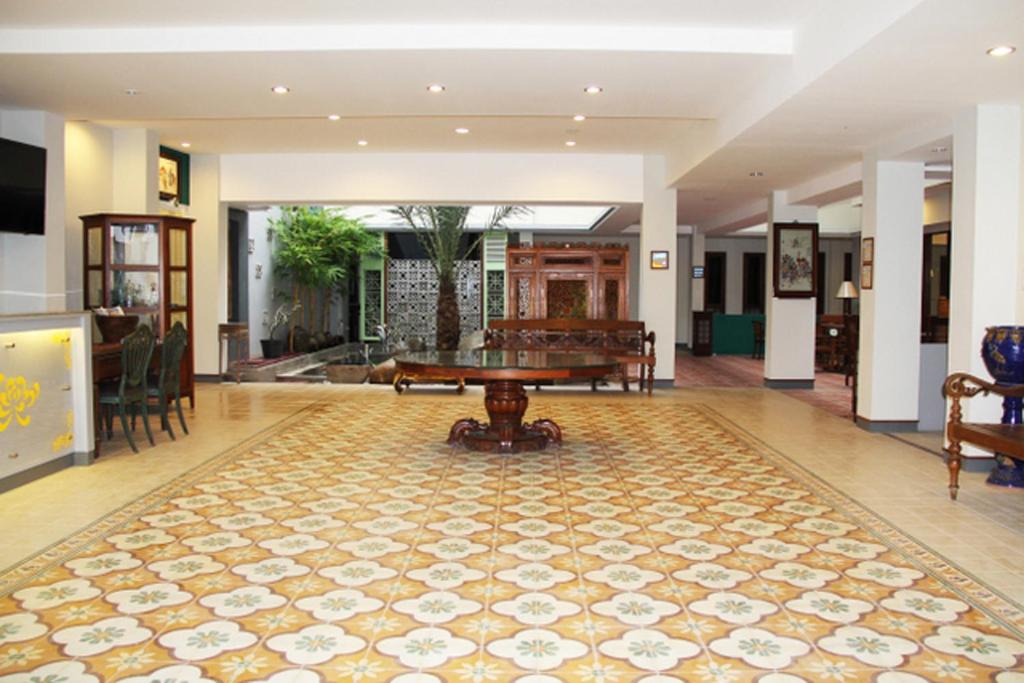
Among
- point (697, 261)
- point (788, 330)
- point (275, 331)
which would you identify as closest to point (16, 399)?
point (788, 330)

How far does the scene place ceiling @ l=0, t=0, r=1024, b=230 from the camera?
5.11m

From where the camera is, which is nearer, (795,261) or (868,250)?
(868,250)

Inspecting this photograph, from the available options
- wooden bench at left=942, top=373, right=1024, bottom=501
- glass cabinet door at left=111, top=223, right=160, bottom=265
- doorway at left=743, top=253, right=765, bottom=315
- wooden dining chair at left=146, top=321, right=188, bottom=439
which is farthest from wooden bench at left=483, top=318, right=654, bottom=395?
doorway at left=743, top=253, right=765, bottom=315

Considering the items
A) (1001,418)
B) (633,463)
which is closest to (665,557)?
(633,463)

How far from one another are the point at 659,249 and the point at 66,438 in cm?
740

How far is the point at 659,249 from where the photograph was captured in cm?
1097

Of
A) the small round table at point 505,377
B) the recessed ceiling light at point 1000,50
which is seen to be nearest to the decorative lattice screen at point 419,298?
the small round table at point 505,377

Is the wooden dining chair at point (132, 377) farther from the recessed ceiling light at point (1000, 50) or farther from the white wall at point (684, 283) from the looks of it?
the white wall at point (684, 283)

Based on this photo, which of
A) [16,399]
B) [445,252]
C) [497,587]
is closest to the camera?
[497,587]

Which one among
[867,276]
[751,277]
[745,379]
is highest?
[751,277]

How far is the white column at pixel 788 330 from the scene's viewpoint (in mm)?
11375

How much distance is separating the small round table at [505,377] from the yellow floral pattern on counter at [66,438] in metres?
2.37

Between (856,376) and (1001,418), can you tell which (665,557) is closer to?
(1001,418)

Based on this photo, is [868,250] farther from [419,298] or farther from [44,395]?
[419,298]
